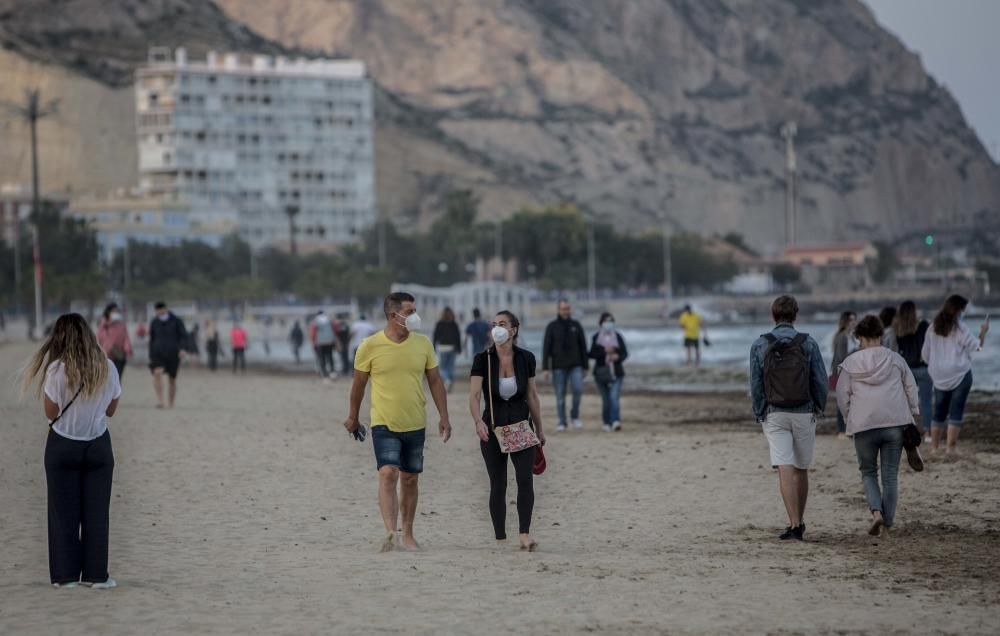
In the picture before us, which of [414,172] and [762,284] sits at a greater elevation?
[414,172]

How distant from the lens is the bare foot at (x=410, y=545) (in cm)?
1040

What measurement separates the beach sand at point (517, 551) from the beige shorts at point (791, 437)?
0.56 m

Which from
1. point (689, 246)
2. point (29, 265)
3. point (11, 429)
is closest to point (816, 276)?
point (689, 246)

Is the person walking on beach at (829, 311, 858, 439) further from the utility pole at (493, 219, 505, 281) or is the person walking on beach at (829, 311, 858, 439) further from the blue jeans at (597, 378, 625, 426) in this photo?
the utility pole at (493, 219, 505, 281)

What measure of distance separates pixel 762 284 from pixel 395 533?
151m

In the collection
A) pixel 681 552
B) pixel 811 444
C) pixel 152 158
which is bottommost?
pixel 681 552

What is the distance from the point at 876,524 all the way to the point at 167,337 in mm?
13768

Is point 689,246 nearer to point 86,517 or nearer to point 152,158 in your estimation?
point 152,158

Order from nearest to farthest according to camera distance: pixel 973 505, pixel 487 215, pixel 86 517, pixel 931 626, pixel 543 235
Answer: pixel 931 626, pixel 86 517, pixel 973 505, pixel 543 235, pixel 487 215

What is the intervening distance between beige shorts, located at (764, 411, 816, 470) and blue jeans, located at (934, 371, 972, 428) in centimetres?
445

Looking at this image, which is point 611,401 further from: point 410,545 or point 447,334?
point 410,545

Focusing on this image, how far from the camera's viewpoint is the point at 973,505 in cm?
1220

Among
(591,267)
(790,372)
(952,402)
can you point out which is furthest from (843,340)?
(591,267)

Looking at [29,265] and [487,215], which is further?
[487,215]
